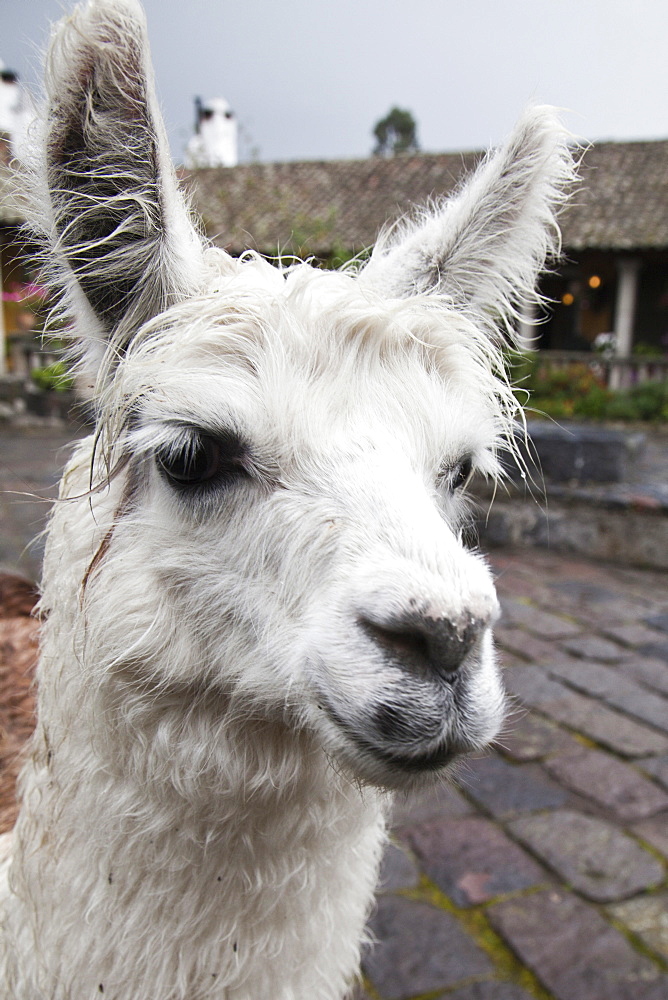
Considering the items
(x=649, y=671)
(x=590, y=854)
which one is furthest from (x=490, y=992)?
(x=649, y=671)

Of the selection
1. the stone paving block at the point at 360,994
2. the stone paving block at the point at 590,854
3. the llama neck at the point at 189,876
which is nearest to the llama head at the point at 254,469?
the llama neck at the point at 189,876

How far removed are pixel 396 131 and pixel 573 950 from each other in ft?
252

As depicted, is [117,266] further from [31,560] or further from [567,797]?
[31,560]

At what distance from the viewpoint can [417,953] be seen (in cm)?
225

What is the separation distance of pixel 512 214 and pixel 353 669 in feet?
3.71

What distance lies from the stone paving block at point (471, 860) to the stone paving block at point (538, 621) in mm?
2195

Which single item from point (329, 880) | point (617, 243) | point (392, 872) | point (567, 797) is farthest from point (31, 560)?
point (617, 243)

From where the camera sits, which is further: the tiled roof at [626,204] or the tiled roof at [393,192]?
the tiled roof at [626,204]

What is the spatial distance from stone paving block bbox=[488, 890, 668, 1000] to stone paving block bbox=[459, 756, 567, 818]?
1.59 feet

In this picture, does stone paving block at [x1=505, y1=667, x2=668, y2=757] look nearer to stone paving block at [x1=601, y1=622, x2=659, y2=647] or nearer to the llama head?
stone paving block at [x1=601, y1=622, x2=659, y2=647]

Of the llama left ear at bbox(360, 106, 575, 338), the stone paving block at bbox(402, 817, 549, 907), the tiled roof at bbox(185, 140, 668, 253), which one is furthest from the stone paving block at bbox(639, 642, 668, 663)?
the tiled roof at bbox(185, 140, 668, 253)

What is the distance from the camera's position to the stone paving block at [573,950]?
211 cm

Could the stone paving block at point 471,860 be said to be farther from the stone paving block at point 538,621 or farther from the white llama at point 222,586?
the stone paving block at point 538,621

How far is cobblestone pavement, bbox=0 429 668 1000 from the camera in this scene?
2.18m
